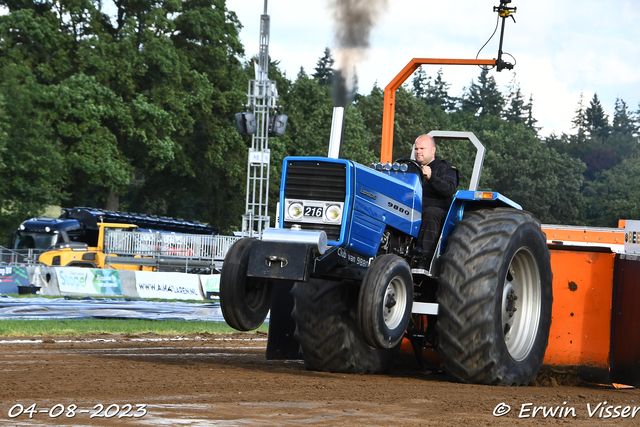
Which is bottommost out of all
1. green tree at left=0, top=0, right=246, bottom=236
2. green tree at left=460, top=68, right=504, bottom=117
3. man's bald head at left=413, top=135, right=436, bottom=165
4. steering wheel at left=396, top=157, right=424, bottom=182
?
steering wheel at left=396, top=157, right=424, bottom=182

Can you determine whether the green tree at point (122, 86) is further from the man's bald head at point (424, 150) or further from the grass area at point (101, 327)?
the man's bald head at point (424, 150)

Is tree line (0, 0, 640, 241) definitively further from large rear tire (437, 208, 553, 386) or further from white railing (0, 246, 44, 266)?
large rear tire (437, 208, 553, 386)

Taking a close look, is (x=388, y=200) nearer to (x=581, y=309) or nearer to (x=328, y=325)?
(x=328, y=325)

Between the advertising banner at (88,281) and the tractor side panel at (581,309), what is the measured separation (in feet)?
58.6

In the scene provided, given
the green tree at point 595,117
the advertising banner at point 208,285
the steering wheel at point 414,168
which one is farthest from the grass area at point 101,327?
the green tree at point 595,117

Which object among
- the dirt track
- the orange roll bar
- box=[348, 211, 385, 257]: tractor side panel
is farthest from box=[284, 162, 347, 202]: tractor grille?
the orange roll bar

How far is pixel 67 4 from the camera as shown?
1590 inches

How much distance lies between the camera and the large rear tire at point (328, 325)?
7770 millimetres

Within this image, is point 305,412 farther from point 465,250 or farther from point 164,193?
point 164,193

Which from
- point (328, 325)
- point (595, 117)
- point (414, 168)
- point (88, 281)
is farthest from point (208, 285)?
point (595, 117)

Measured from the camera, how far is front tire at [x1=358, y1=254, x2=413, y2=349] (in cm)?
658

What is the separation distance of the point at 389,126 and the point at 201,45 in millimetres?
37415

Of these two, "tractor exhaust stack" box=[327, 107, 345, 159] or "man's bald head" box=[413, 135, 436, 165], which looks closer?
"tractor exhaust stack" box=[327, 107, 345, 159]

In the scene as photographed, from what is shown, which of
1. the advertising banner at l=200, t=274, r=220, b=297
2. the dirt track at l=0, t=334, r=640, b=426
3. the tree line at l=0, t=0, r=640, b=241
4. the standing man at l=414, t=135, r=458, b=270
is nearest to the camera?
the dirt track at l=0, t=334, r=640, b=426
